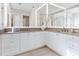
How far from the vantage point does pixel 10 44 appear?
138cm

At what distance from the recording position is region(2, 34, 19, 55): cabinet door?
1358mm

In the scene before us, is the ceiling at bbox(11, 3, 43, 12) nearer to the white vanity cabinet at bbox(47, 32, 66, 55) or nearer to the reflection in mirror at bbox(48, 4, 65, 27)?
the reflection in mirror at bbox(48, 4, 65, 27)

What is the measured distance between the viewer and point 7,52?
1363mm

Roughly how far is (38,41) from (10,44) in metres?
0.40

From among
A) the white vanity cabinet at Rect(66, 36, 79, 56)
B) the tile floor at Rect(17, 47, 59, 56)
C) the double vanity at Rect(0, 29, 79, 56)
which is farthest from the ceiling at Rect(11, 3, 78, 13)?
the tile floor at Rect(17, 47, 59, 56)

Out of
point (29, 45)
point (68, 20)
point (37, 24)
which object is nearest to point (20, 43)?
point (29, 45)

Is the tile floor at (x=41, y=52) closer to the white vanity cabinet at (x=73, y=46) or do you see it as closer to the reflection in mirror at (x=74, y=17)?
the white vanity cabinet at (x=73, y=46)

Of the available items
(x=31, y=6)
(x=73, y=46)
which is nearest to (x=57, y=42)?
(x=73, y=46)

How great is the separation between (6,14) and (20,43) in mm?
451

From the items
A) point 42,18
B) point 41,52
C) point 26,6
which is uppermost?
point 26,6

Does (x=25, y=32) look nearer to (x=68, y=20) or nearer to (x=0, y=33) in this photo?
(x=0, y=33)

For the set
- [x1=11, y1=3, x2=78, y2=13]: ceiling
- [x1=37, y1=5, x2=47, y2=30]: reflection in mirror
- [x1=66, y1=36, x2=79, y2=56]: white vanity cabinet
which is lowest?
[x1=66, y1=36, x2=79, y2=56]: white vanity cabinet

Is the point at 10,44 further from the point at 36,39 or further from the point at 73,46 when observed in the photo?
the point at 73,46

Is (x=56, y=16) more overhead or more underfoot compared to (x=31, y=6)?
more underfoot
